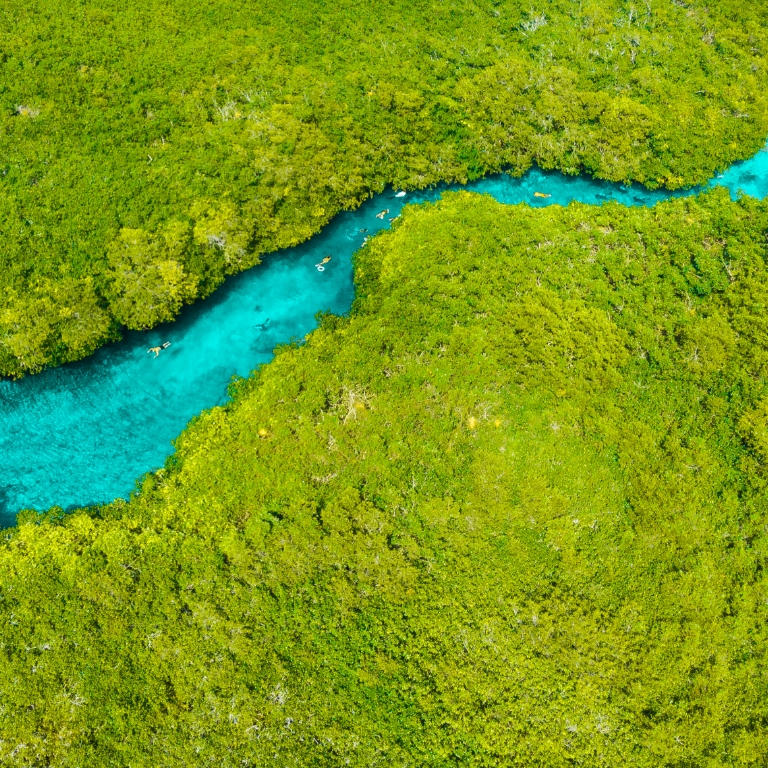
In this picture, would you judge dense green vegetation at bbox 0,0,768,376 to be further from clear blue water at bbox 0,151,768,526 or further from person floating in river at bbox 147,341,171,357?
person floating in river at bbox 147,341,171,357

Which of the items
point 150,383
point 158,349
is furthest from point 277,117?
point 150,383

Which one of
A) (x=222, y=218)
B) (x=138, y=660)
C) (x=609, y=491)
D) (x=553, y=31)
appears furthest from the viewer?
(x=553, y=31)

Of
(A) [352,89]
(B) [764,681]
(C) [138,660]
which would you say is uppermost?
(A) [352,89]

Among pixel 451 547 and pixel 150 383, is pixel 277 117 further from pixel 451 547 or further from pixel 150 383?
pixel 451 547

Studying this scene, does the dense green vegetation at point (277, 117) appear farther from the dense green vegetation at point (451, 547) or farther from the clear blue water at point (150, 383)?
the dense green vegetation at point (451, 547)

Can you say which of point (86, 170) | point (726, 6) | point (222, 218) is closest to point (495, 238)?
point (222, 218)

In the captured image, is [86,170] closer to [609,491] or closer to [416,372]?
[416,372]
